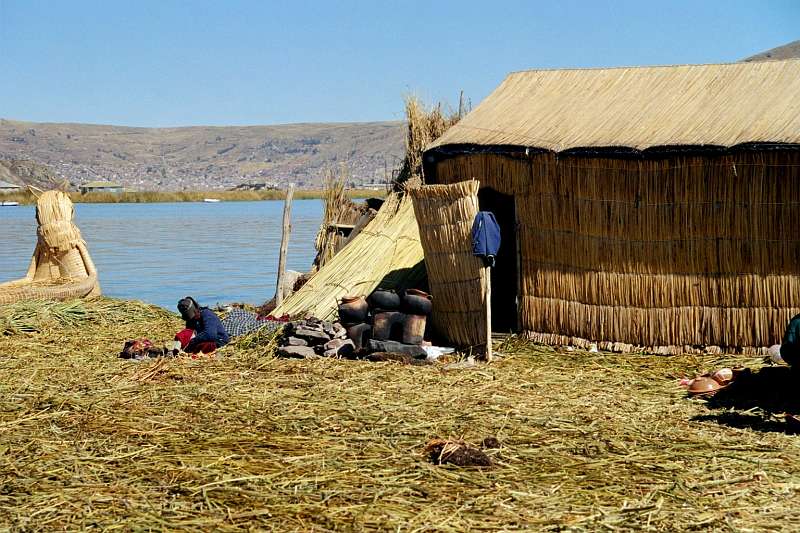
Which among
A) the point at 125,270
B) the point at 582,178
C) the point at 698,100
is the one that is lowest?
the point at 125,270

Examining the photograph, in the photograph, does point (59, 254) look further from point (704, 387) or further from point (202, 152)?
point (202, 152)

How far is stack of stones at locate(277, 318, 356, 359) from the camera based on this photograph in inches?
435

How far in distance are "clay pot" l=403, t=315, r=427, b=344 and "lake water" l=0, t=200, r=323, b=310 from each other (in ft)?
34.3

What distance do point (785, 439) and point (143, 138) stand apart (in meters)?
183

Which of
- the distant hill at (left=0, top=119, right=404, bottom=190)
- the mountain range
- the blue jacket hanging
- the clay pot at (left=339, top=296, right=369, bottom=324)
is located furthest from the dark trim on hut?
the distant hill at (left=0, top=119, right=404, bottom=190)

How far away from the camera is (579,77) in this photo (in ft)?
43.4

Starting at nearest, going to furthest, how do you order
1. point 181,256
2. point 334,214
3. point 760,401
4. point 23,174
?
point 760,401
point 334,214
point 181,256
point 23,174

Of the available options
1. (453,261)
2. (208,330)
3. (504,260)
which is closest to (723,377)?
(453,261)

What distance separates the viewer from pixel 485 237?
10.8 metres

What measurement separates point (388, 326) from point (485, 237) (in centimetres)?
149

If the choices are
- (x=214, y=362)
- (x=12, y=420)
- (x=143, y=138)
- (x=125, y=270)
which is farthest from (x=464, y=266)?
(x=143, y=138)

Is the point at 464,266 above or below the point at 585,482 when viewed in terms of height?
above

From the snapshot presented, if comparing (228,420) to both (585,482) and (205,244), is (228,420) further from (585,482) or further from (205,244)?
(205,244)

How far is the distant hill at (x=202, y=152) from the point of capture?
155125mm
